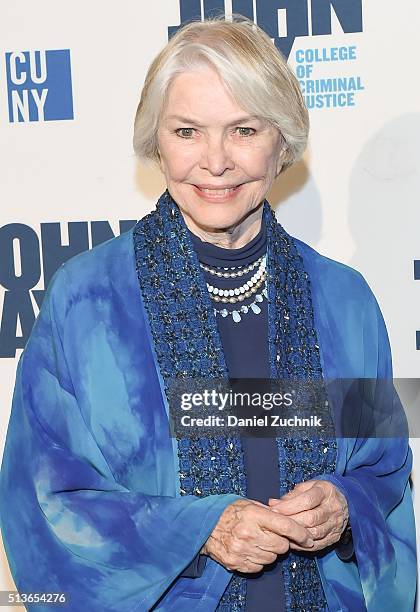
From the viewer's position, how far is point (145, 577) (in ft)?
4.81

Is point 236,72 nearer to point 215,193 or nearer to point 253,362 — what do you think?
point 215,193

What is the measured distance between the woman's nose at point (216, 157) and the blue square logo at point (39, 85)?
0.68 metres

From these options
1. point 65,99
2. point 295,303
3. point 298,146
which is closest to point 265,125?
point 298,146

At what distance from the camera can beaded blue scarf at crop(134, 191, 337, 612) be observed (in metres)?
1.48

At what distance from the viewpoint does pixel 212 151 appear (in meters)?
1.46

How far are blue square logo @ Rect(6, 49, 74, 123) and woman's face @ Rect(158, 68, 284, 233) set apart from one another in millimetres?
596

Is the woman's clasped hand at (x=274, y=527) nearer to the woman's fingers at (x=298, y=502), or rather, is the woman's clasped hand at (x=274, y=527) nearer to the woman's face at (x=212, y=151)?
the woman's fingers at (x=298, y=502)

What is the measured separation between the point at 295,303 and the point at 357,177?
51 cm

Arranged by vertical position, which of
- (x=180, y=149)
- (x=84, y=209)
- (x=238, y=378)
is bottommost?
(x=238, y=378)

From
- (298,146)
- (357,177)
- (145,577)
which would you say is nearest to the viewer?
(145,577)

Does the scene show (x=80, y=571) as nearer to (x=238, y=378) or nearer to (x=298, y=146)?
(x=238, y=378)

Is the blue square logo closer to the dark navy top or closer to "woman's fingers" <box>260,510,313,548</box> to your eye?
the dark navy top

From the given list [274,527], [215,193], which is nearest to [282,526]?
[274,527]

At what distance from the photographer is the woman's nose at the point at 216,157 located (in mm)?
1458
